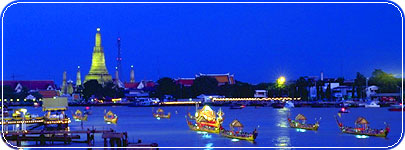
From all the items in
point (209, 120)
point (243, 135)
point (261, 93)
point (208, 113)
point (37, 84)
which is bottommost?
point (243, 135)

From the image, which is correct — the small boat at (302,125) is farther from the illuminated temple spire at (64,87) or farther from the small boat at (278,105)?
the illuminated temple spire at (64,87)

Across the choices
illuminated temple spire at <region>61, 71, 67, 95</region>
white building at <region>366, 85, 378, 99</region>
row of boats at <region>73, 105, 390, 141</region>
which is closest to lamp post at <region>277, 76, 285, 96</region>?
white building at <region>366, 85, 378, 99</region>

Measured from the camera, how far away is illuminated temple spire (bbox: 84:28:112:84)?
83250 mm

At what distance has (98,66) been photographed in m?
84.6

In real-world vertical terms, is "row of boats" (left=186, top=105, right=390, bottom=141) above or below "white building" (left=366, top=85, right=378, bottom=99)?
below

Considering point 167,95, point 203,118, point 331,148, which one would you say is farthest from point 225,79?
point 331,148

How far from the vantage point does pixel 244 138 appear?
23.7 meters

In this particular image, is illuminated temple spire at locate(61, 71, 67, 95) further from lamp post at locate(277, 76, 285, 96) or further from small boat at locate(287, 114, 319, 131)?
small boat at locate(287, 114, 319, 131)

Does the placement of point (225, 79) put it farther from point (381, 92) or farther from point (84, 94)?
point (381, 92)

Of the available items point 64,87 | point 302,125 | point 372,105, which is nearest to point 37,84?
point 64,87

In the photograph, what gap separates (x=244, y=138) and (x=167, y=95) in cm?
5369

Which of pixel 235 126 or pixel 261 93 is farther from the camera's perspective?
pixel 261 93

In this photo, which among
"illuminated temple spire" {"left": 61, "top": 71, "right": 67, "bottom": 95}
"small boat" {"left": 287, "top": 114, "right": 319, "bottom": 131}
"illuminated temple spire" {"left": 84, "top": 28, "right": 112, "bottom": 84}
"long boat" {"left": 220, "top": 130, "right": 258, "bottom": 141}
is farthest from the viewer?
"illuminated temple spire" {"left": 61, "top": 71, "right": 67, "bottom": 95}

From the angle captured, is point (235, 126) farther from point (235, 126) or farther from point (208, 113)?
point (208, 113)
